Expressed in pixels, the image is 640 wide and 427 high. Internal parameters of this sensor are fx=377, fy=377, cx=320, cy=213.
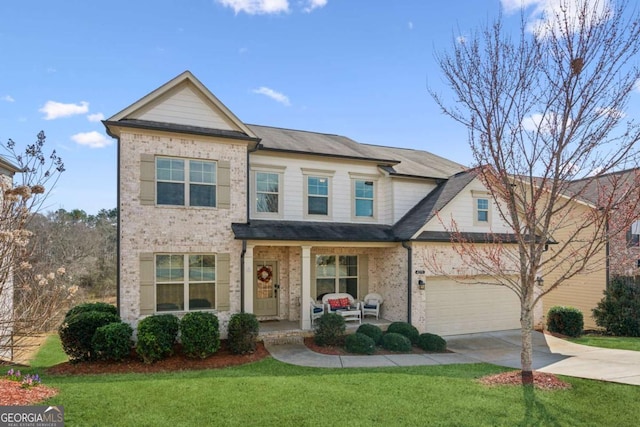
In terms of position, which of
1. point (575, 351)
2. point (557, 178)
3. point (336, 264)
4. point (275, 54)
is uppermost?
point (275, 54)

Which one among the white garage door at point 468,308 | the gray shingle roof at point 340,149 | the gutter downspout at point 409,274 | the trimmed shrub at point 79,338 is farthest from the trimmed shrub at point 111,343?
the white garage door at point 468,308

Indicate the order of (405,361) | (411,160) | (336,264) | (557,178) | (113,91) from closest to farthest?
(557,178)
(405,361)
(113,91)
(336,264)
(411,160)

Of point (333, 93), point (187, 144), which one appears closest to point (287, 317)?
point (187, 144)

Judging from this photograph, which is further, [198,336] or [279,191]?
[279,191]

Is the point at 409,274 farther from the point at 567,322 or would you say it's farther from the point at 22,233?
the point at 22,233

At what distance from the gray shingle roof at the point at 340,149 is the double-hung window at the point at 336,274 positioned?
386 cm

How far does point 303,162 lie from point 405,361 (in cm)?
756

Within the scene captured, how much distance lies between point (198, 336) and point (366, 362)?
440cm

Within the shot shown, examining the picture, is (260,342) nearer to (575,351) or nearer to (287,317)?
(287,317)

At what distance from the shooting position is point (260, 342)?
37.1ft

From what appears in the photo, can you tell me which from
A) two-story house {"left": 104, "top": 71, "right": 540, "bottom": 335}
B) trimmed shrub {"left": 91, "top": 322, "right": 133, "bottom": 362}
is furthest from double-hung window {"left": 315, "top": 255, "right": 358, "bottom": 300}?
trimmed shrub {"left": 91, "top": 322, "right": 133, "bottom": 362}

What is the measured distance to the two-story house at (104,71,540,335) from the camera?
1091 cm

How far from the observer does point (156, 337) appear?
9.48 m

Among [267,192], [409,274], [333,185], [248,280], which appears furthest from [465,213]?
[248,280]
